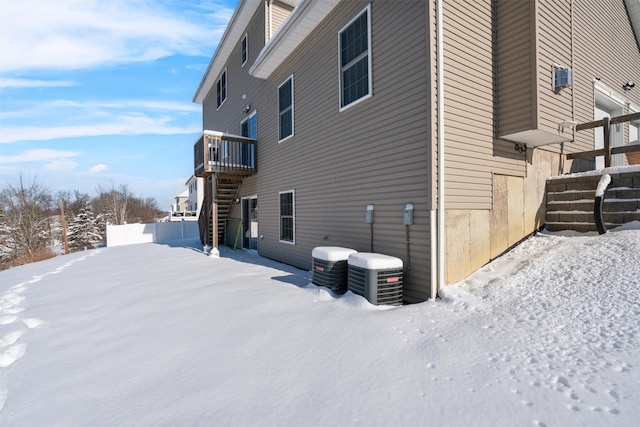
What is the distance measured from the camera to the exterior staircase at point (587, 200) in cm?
492

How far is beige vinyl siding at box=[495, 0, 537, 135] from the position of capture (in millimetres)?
4957

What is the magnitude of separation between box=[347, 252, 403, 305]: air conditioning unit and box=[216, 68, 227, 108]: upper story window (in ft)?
41.0

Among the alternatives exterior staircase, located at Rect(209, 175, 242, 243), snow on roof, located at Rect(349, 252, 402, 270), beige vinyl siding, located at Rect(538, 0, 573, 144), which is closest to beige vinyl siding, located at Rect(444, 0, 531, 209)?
beige vinyl siding, located at Rect(538, 0, 573, 144)

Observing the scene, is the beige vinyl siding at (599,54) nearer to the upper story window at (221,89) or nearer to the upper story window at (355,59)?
the upper story window at (355,59)

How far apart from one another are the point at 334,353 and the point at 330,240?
392 cm

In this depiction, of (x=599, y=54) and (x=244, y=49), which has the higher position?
(x=244, y=49)

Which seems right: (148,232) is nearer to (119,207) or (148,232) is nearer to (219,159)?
(219,159)

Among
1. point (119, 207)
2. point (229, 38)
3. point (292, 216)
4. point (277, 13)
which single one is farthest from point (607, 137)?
point (119, 207)

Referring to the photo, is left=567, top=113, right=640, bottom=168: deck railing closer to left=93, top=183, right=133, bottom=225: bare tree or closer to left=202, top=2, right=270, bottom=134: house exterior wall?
left=202, top=2, right=270, bottom=134: house exterior wall

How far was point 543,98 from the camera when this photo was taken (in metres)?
5.04

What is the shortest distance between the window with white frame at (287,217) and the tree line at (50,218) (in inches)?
764

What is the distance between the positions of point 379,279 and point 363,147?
265 cm

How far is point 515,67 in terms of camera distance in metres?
5.17

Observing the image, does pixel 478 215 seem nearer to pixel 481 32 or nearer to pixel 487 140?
pixel 487 140
